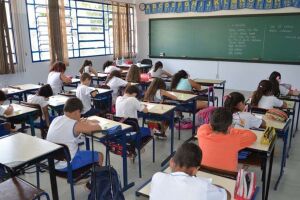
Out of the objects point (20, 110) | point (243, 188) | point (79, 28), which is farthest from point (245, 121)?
point (79, 28)

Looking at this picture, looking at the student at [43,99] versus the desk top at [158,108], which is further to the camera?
the student at [43,99]

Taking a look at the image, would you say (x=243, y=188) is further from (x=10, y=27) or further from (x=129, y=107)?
(x=10, y=27)

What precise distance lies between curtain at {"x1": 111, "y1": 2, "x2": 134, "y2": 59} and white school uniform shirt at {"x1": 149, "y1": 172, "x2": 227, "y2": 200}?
26.7 ft

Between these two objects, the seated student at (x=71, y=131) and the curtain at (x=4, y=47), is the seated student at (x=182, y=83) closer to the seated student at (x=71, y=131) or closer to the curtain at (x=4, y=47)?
the seated student at (x=71, y=131)

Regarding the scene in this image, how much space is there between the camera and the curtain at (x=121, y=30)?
911cm

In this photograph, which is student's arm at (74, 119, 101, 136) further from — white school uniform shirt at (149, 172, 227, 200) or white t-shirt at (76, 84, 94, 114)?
white t-shirt at (76, 84, 94, 114)

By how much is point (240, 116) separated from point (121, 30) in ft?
23.4

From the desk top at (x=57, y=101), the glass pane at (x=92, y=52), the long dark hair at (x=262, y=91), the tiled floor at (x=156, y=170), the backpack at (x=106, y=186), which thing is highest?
the glass pane at (x=92, y=52)

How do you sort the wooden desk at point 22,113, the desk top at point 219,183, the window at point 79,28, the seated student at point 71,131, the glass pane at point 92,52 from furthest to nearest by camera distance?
the glass pane at point 92,52 → the window at point 79,28 → the wooden desk at point 22,113 → the seated student at point 71,131 → the desk top at point 219,183

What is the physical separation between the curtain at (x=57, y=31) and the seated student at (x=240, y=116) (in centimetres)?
561

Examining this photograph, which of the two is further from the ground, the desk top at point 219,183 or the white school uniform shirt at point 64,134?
the white school uniform shirt at point 64,134

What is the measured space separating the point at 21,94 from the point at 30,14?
2.71 m

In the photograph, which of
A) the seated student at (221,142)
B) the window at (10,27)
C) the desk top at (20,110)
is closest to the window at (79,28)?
the window at (10,27)

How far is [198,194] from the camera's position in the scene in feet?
4.50
